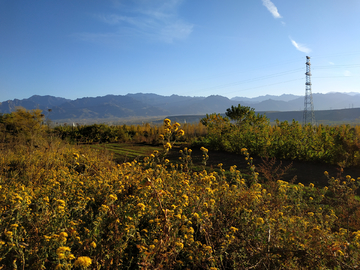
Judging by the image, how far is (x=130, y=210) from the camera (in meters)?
2.10

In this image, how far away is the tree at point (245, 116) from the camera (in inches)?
537

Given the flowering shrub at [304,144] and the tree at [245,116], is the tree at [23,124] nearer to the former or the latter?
the flowering shrub at [304,144]

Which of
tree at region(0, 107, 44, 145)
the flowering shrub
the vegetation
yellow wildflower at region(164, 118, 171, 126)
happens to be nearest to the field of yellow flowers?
yellow wildflower at region(164, 118, 171, 126)

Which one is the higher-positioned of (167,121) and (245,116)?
(245,116)

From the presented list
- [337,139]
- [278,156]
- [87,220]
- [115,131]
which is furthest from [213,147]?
[87,220]

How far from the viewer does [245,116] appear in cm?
1462

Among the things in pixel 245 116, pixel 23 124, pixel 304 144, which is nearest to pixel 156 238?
pixel 304 144

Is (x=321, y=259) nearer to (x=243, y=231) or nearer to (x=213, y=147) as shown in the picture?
(x=243, y=231)

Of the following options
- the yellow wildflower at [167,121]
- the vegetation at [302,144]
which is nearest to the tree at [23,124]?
the vegetation at [302,144]

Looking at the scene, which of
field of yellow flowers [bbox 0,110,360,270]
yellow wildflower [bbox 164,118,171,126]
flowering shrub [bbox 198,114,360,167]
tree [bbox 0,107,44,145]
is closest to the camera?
field of yellow flowers [bbox 0,110,360,270]

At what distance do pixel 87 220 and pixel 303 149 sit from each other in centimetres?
816

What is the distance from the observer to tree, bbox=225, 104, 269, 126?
13639 mm

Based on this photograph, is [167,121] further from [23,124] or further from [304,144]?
[23,124]

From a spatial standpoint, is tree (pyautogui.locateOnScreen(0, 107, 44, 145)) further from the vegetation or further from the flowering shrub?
the flowering shrub
